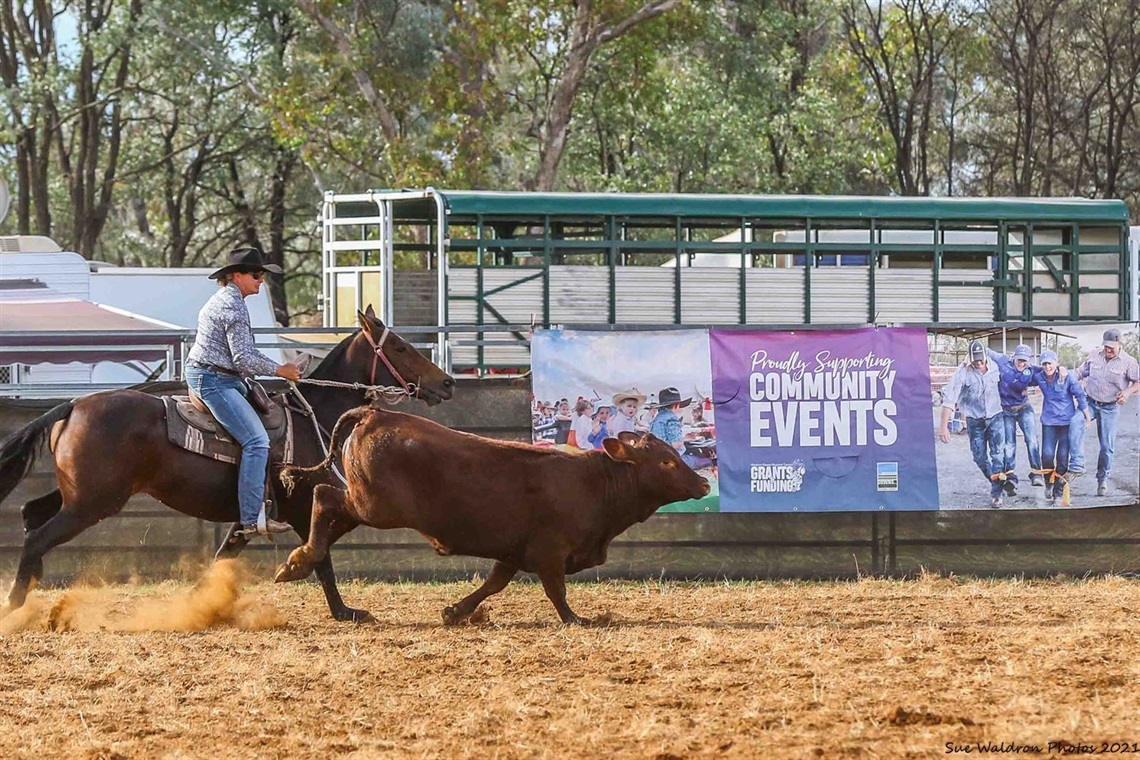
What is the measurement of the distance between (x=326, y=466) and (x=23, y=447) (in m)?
1.77

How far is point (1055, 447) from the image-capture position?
37.6ft

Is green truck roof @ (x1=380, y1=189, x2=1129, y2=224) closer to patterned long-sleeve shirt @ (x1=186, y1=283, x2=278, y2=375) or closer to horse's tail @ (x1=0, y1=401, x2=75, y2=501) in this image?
patterned long-sleeve shirt @ (x1=186, y1=283, x2=278, y2=375)

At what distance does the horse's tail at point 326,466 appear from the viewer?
8977mm

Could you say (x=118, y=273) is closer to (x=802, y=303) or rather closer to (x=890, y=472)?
(x=802, y=303)

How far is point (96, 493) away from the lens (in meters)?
8.85

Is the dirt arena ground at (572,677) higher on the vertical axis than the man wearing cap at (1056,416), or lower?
lower

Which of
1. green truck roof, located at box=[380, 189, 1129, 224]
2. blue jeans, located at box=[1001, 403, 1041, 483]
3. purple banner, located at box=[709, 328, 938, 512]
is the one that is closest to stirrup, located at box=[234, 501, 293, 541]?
purple banner, located at box=[709, 328, 938, 512]

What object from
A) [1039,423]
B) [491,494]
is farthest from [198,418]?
[1039,423]

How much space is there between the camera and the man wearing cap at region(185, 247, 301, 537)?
908 cm

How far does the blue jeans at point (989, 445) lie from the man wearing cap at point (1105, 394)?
549mm

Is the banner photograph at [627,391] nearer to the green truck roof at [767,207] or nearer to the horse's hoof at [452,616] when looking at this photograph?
the horse's hoof at [452,616]

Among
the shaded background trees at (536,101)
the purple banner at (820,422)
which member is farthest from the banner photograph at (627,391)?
the shaded background trees at (536,101)

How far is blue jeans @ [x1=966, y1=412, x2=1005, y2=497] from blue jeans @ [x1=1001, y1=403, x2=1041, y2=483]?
0.03 meters

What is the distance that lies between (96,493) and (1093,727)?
5693 mm
